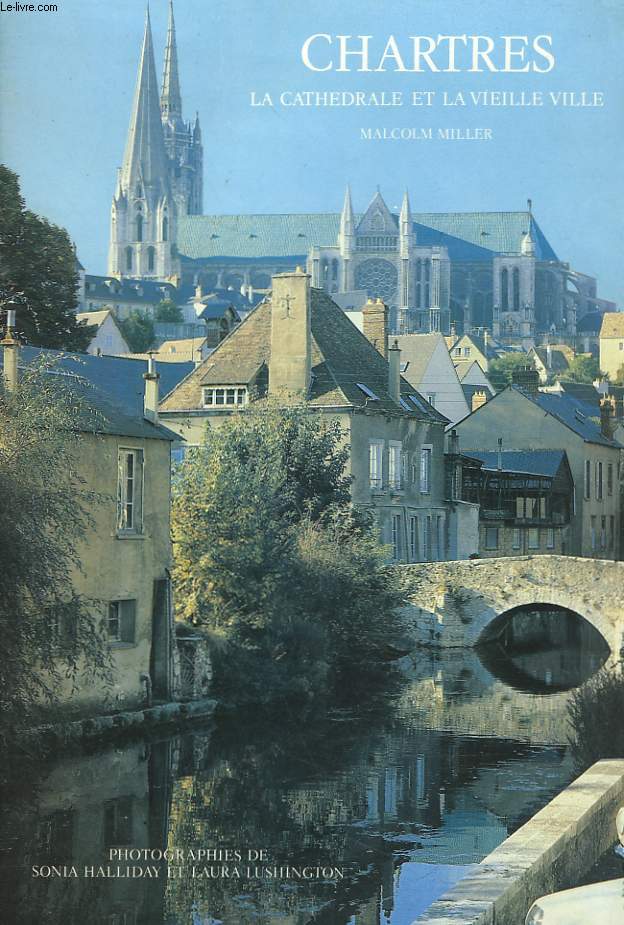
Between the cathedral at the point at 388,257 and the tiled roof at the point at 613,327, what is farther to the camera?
the cathedral at the point at 388,257

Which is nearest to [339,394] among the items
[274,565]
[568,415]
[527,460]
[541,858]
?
[274,565]

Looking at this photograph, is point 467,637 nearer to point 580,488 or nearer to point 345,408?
point 345,408

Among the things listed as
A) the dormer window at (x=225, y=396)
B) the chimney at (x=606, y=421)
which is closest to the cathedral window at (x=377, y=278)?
the chimney at (x=606, y=421)

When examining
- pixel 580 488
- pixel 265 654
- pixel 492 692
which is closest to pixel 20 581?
pixel 265 654

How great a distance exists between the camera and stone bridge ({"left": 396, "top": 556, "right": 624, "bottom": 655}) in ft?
120

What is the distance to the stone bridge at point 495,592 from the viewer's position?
36.6 m

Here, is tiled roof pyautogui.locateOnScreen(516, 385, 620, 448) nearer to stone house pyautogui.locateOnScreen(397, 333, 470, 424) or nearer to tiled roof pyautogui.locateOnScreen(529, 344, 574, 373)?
stone house pyautogui.locateOnScreen(397, 333, 470, 424)

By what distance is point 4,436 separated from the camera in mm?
17547

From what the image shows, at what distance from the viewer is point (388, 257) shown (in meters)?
170

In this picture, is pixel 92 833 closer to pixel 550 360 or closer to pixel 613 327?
pixel 613 327

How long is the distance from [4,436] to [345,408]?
68.1 feet

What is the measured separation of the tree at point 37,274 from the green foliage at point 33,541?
18.1 metres

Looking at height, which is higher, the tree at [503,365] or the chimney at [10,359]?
the tree at [503,365]

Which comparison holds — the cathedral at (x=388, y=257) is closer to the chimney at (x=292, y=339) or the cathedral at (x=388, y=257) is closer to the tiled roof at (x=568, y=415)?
the tiled roof at (x=568, y=415)
